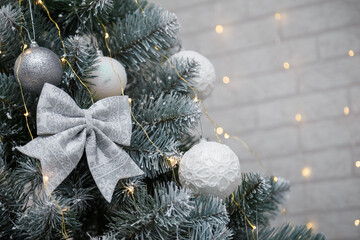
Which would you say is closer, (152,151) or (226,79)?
(152,151)

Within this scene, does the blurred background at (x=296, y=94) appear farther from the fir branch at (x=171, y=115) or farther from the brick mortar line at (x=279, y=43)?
the fir branch at (x=171, y=115)

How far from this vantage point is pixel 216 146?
566mm

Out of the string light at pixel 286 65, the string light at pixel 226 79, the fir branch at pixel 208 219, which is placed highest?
the string light at pixel 286 65

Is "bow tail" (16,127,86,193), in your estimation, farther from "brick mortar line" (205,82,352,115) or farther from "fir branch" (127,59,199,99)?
"brick mortar line" (205,82,352,115)

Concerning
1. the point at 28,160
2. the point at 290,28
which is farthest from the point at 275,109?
the point at 28,160

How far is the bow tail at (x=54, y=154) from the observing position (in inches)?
19.3

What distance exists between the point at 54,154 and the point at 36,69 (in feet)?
0.35

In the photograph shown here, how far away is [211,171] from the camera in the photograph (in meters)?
0.55

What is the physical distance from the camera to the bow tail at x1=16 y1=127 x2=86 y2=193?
490 millimetres

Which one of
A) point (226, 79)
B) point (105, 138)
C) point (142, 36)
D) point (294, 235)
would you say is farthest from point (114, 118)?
point (226, 79)

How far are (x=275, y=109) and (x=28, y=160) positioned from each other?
709mm

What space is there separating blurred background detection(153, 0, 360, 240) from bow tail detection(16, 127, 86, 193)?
638mm

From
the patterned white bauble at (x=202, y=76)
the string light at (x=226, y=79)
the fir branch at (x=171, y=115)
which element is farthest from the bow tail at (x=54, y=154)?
the string light at (x=226, y=79)

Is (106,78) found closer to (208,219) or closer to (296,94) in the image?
(208,219)
